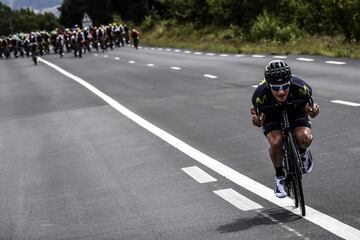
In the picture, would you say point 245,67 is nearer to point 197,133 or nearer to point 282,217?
point 197,133

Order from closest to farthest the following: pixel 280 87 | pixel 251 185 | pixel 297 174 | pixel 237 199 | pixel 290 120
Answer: pixel 297 174
pixel 280 87
pixel 290 120
pixel 237 199
pixel 251 185

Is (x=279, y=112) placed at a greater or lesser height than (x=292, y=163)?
greater

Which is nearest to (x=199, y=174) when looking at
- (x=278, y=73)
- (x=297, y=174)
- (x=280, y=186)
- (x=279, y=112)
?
(x=280, y=186)

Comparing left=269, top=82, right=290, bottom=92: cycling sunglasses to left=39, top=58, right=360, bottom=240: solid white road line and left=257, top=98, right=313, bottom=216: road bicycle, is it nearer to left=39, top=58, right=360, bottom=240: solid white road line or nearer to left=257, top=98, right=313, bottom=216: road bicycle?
left=257, top=98, right=313, bottom=216: road bicycle

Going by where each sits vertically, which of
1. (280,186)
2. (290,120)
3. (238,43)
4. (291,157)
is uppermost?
(290,120)

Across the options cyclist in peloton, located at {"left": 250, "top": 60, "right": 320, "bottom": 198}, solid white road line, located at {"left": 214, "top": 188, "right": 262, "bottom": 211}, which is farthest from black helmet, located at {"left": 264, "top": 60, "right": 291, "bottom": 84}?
solid white road line, located at {"left": 214, "top": 188, "right": 262, "bottom": 211}

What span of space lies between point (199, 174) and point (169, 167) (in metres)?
0.83

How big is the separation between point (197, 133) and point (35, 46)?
30.6 metres

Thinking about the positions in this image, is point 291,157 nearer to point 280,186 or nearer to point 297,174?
point 297,174

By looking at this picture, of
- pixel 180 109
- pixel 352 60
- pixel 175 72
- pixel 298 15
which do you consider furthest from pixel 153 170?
pixel 298 15

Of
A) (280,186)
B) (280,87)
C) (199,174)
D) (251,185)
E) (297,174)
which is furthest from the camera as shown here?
(199,174)

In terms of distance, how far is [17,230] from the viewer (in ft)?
→ 24.7

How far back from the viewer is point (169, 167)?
10336mm

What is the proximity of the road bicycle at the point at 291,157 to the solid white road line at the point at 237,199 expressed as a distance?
1.59 feet
